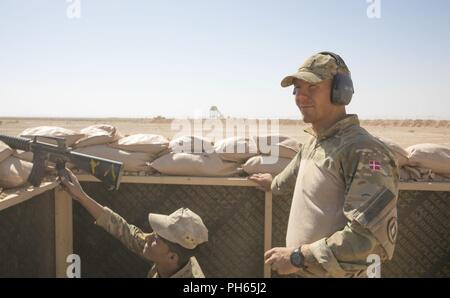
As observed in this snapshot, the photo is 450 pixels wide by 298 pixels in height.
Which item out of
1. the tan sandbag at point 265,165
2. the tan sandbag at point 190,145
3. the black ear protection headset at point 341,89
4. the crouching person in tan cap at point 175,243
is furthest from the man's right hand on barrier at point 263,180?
the black ear protection headset at point 341,89

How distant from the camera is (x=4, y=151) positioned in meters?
2.76

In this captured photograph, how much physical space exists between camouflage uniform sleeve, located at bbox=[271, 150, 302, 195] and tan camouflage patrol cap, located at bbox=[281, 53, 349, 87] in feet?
2.02

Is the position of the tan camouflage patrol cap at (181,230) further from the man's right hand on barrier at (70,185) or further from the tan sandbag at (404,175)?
the tan sandbag at (404,175)

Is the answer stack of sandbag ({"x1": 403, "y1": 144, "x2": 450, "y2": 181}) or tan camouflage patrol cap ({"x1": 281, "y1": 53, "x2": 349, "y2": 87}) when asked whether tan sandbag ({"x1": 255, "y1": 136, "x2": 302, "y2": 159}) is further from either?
tan camouflage patrol cap ({"x1": 281, "y1": 53, "x2": 349, "y2": 87})

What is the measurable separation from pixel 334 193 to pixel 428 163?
5.17 feet

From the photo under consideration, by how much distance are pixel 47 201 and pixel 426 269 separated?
10.4 ft

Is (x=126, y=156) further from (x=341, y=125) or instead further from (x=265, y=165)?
(x=341, y=125)

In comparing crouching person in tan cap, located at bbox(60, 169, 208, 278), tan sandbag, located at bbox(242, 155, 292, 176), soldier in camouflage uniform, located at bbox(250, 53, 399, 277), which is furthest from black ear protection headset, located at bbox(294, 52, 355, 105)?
tan sandbag, located at bbox(242, 155, 292, 176)

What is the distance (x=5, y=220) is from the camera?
243 centimetres

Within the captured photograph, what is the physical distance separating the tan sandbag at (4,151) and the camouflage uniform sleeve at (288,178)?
1.99 metres

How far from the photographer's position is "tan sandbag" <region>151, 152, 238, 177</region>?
3211 millimetres

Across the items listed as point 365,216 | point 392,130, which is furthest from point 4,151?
point 392,130

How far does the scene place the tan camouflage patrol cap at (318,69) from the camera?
6.37 feet
